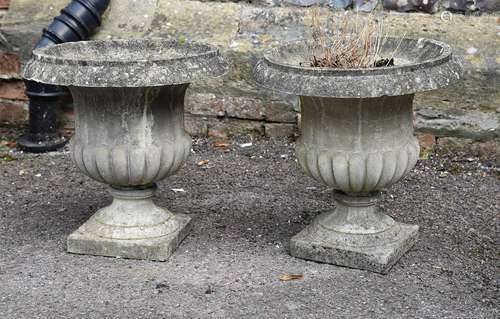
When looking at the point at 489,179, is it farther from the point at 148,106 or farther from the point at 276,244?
the point at 148,106

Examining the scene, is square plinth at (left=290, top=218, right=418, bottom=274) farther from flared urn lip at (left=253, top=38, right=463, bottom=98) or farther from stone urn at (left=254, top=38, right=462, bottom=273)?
flared urn lip at (left=253, top=38, right=463, bottom=98)

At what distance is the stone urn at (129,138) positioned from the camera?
13.9 feet

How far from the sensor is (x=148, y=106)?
4488 mm

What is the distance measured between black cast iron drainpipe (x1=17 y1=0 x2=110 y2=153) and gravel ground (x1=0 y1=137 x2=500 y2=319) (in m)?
0.26

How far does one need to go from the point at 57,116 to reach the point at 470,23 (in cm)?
302

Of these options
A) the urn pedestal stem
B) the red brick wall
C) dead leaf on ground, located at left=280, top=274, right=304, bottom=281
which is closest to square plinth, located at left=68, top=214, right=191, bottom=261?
the urn pedestal stem

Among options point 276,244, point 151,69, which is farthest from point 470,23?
point 151,69

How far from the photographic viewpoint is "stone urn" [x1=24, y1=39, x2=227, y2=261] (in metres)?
4.22

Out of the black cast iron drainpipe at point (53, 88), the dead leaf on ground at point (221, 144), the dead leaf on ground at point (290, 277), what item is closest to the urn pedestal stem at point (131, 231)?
the dead leaf on ground at point (290, 277)

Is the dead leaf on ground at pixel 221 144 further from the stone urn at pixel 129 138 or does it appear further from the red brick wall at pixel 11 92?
the stone urn at pixel 129 138

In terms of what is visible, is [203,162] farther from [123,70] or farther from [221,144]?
[123,70]

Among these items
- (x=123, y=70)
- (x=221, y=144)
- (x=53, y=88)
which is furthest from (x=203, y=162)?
(x=123, y=70)

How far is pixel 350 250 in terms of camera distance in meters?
4.42

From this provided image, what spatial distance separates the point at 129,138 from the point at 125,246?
21.5 inches
